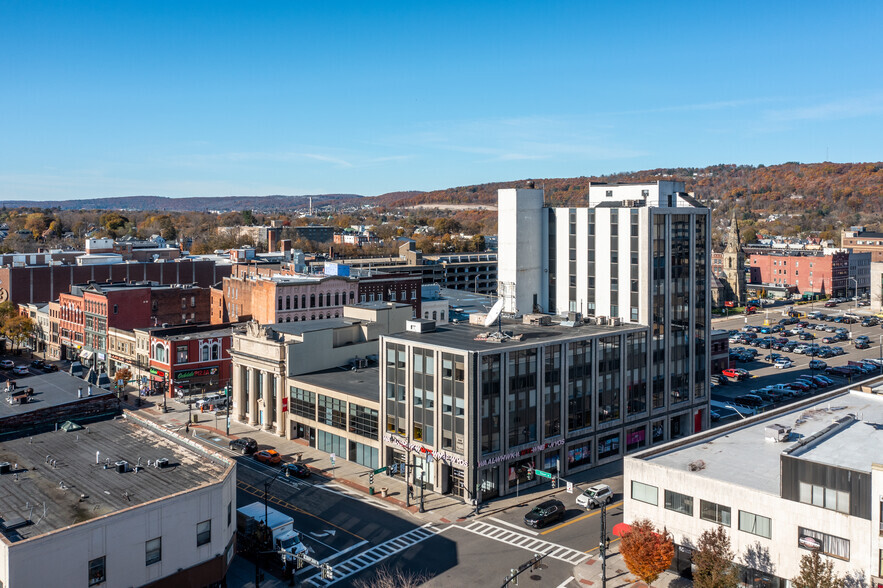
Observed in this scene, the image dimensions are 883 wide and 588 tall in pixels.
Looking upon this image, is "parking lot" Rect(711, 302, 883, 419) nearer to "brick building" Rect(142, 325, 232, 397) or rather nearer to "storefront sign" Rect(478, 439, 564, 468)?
"storefront sign" Rect(478, 439, 564, 468)

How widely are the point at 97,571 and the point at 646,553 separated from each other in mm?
27462

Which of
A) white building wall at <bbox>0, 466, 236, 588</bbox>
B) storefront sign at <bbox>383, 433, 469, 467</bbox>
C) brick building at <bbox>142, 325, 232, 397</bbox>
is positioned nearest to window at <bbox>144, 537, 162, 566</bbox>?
white building wall at <bbox>0, 466, 236, 588</bbox>

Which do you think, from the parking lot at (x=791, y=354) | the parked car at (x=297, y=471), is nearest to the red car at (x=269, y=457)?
the parked car at (x=297, y=471)

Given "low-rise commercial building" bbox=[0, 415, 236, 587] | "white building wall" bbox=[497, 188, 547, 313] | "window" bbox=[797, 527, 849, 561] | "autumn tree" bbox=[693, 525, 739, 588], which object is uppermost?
"white building wall" bbox=[497, 188, 547, 313]

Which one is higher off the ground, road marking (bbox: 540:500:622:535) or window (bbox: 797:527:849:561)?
window (bbox: 797:527:849:561)

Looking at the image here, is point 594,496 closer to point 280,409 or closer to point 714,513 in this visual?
point 714,513

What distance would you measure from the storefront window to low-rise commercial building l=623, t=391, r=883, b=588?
45.9 feet

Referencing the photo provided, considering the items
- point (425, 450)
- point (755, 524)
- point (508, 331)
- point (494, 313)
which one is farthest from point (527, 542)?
point (494, 313)

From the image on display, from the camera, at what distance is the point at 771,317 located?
16475cm

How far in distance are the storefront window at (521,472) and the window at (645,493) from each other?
45.0 feet

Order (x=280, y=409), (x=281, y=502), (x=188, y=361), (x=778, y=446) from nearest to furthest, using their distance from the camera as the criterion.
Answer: (x=778, y=446) < (x=281, y=502) < (x=280, y=409) < (x=188, y=361)

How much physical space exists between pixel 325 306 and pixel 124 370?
26.6 m

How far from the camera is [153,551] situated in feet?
126

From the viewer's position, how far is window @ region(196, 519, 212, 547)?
40125 millimetres
